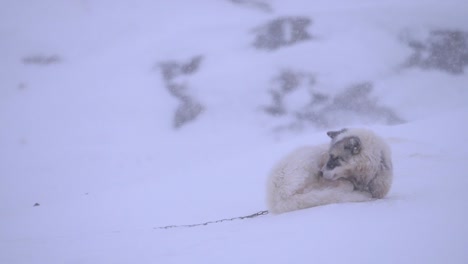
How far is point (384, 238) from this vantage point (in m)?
2.42

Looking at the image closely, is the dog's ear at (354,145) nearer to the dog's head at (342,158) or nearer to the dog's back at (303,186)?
the dog's head at (342,158)

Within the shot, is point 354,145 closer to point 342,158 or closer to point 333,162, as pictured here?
point 342,158

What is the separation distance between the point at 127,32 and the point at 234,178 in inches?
1321

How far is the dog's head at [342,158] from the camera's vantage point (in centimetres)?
401

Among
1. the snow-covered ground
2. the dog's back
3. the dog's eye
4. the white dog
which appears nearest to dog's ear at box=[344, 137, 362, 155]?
the white dog

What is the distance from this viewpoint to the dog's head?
4008 millimetres

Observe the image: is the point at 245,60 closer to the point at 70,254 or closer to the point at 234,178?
the point at 234,178

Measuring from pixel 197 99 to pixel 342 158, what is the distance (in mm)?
26327

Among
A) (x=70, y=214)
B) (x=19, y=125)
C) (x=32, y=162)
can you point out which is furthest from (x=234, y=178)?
(x=19, y=125)

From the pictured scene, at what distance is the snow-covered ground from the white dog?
1.44 meters

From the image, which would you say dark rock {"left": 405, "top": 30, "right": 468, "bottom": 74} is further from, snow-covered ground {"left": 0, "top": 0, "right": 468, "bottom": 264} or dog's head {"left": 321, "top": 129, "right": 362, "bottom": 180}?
dog's head {"left": 321, "top": 129, "right": 362, "bottom": 180}

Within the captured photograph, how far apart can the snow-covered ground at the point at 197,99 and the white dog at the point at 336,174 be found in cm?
144

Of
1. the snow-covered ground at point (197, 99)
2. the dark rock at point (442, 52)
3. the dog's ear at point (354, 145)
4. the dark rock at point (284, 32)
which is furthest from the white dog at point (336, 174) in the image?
the dark rock at point (284, 32)

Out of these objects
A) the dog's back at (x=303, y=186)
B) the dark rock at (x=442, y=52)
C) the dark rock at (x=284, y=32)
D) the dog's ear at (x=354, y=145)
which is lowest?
the dog's back at (x=303, y=186)
